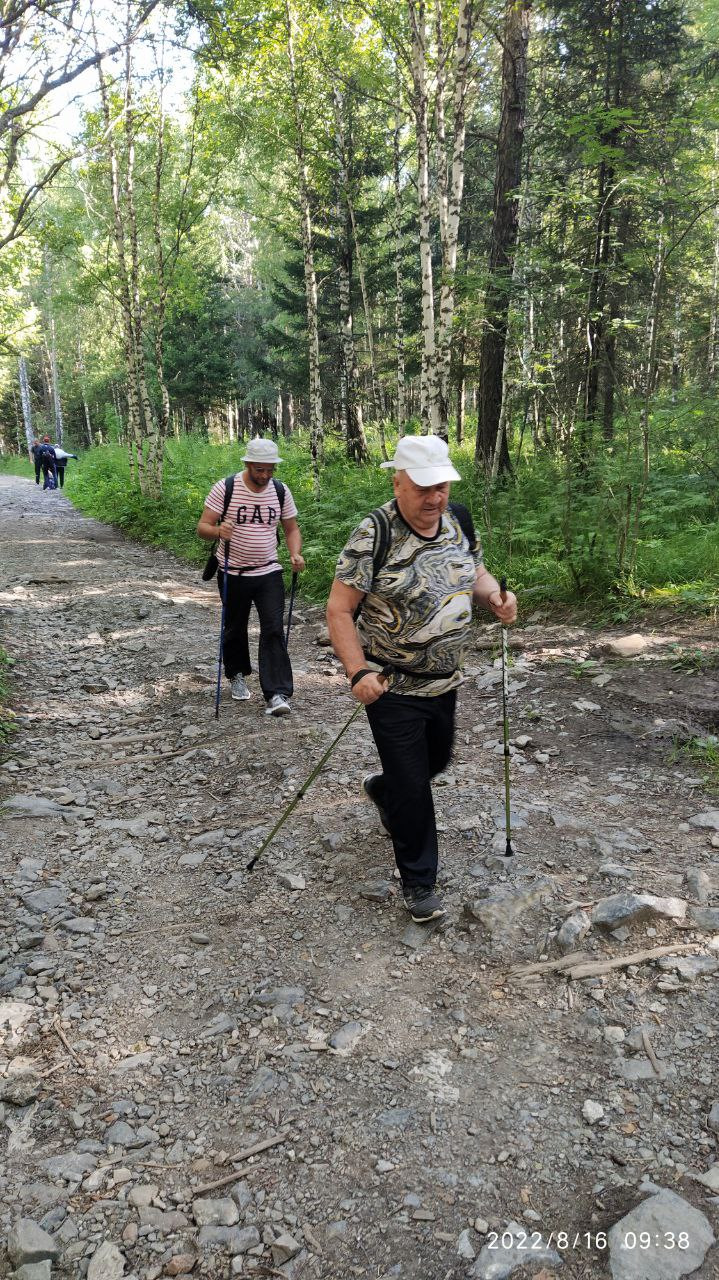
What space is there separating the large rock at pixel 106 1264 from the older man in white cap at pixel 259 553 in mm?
4565

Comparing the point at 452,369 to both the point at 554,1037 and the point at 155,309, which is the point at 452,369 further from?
the point at 554,1037

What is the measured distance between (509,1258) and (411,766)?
1866mm

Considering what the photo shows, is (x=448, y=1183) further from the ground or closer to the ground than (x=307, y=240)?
closer to the ground

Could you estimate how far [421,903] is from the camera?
12.3 feet

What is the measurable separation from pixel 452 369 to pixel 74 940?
1468cm

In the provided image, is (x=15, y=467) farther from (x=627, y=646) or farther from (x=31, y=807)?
(x=627, y=646)

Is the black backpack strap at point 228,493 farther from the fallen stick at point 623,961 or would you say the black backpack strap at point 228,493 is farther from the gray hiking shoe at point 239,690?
the fallen stick at point 623,961

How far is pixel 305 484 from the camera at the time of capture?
673 inches

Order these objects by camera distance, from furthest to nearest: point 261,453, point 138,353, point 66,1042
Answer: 1. point 138,353
2. point 261,453
3. point 66,1042

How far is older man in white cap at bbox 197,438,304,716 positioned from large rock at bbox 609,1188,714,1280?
4.85 m

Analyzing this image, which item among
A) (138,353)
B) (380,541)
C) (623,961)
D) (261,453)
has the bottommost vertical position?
(623,961)

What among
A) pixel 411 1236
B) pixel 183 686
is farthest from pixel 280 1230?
pixel 183 686

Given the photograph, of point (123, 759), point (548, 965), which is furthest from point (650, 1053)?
point (123, 759)

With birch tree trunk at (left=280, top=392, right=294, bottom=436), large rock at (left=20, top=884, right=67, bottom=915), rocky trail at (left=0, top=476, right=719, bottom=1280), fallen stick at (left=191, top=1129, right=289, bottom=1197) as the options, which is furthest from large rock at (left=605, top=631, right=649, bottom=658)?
birch tree trunk at (left=280, top=392, right=294, bottom=436)
